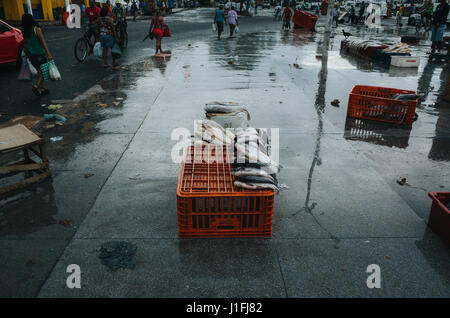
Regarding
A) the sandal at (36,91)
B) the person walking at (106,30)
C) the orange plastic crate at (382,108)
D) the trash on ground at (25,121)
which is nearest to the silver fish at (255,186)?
the orange plastic crate at (382,108)

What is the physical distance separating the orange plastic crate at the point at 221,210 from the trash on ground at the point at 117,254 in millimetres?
507

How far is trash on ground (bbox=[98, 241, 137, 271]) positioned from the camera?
3092 millimetres

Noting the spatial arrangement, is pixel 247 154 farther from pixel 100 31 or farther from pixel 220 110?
pixel 100 31

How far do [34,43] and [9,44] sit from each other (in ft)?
12.7

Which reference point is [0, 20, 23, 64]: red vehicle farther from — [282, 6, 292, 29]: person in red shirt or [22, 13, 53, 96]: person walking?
[282, 6, 292, 29]: person in red shirt

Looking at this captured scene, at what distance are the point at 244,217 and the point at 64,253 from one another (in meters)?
1.73

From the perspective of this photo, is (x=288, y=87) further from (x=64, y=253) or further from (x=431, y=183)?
(x=64, y=253)

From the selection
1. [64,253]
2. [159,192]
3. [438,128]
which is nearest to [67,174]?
[159,192]

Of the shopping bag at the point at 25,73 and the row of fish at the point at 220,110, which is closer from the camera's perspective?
the row of fish at the point at 220,110

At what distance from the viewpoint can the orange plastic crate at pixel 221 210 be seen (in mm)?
3295

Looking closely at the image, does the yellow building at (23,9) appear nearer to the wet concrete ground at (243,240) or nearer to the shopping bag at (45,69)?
the shopping bag at (45,69)

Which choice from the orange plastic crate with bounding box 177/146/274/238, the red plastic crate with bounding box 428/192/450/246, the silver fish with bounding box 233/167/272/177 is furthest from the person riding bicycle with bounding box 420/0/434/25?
the orange plastic crate with bounding box 177/146/274/238
